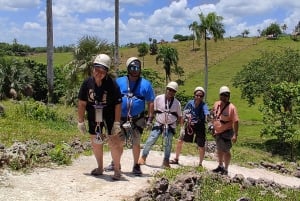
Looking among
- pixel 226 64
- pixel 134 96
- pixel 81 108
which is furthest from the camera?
pixel 226 64

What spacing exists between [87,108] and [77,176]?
4.07 ft

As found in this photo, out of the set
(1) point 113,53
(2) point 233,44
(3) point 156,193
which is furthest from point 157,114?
(2) point 233,44

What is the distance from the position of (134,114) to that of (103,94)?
914 mm

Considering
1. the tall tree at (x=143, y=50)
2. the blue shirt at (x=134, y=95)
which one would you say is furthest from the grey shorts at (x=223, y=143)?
the tall tree at (x=143, y=50)

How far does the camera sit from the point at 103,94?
7.74m

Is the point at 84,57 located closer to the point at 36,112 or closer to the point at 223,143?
the point at 36,112

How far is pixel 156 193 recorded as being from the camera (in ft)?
23.6

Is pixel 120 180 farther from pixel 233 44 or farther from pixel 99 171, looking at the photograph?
pixel 233 44

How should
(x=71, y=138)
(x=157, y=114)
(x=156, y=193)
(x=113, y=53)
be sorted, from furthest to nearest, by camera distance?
(x=113, y=53)
(x=71, y=138)
(x=157, y=114)
(x=156, y=193)

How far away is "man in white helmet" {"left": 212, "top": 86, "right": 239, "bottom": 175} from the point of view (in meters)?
9.82

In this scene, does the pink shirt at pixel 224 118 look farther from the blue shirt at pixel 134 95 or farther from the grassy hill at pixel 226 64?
the grassy hill at pixel 226 64

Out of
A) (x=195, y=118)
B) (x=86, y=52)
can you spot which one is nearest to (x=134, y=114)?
(x=195, y=118)

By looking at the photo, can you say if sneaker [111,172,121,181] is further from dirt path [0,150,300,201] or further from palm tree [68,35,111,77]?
palm tree [68,35,111,77]

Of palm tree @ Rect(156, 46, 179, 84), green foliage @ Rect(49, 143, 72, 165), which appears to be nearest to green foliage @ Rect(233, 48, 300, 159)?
green foliage @ Rect(49, 143, 72, 165)
